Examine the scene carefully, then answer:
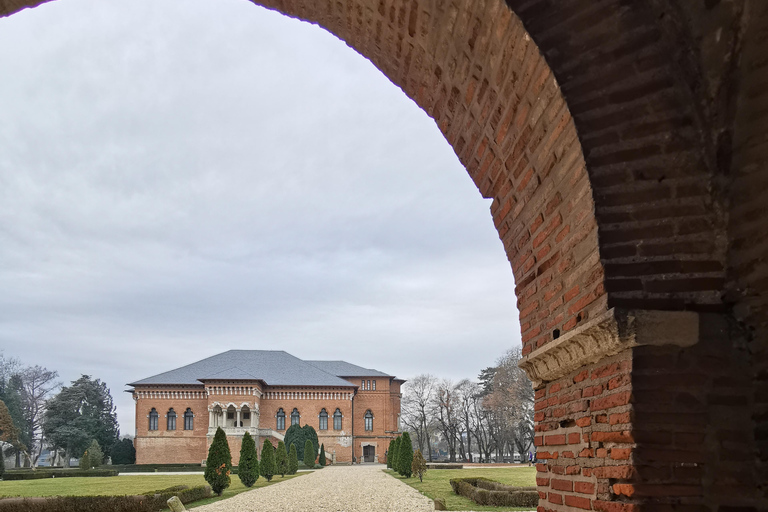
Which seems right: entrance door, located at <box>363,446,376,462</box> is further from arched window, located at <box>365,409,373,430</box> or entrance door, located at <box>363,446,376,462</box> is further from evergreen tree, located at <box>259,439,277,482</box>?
evergreen tree, located at <box>259,439,277,482</box>

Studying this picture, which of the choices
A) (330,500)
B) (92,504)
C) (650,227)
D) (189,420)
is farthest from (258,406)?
(650,227)

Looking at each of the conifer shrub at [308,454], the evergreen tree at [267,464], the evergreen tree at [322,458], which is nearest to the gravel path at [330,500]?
the evergreen tree at [267,464]

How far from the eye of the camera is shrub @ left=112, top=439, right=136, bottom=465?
4950 cm

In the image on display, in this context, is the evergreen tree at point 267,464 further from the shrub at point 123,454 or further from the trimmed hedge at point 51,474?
the shrub at point 123,454

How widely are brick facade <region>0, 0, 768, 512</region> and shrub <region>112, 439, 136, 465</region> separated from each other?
53.1 metres

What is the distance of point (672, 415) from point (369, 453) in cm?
5378

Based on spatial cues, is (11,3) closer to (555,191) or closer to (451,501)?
(555,191)

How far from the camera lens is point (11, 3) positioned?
398 cm

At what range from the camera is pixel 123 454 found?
4953 centimetres

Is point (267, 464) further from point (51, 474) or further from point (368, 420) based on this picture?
point (368, 420)

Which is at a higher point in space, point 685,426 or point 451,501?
point 685,426

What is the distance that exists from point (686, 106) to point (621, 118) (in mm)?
315

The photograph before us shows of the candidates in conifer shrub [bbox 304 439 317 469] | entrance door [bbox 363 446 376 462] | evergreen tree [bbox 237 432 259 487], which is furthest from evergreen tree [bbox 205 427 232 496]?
entrance door [bbox 363 446 376 462]

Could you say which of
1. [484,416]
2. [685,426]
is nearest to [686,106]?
[685,426]
